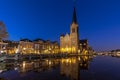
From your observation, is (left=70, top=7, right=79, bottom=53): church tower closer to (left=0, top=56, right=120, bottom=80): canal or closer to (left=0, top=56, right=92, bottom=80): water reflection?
(left=0, top=56, right=92, bottom=80): water reflection

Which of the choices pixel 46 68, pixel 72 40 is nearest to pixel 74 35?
pixel 72 40

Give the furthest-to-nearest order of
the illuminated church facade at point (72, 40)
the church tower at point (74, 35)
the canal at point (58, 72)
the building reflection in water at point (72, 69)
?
1. the illuminated church facade at point (72, 40)
2. the church tower at point (74, 35)
3. the building reflection in water at point (72, 69)
4. the canal at point (58, 72)

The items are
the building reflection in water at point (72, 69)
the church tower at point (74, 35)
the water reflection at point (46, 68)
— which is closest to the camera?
the building reflection in water at point (72, 69)

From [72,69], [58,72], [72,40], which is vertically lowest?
[58,72]

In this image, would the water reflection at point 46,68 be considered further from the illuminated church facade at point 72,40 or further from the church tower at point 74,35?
the illuminated church facade at point 72,40

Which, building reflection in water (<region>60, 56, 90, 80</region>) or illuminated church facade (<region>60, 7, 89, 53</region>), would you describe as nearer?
building reflection in water (<region>60, 56, 90, 80</region>)

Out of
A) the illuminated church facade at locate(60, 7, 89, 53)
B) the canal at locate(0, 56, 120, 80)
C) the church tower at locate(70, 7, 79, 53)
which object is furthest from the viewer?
the illuminated church facade at locate(60, 7, 89, 53)

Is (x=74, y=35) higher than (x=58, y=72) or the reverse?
higher

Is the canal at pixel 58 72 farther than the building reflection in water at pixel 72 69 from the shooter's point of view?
No

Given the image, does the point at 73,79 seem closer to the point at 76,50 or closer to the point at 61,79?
the point at 61,79

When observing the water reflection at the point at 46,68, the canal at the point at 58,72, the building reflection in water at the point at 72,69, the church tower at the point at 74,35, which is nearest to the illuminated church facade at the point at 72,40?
the church tower at the point at 74,35

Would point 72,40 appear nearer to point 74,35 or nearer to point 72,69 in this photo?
point 74,35

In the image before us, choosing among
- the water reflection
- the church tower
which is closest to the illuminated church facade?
the church tower

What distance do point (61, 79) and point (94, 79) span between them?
181 inches
